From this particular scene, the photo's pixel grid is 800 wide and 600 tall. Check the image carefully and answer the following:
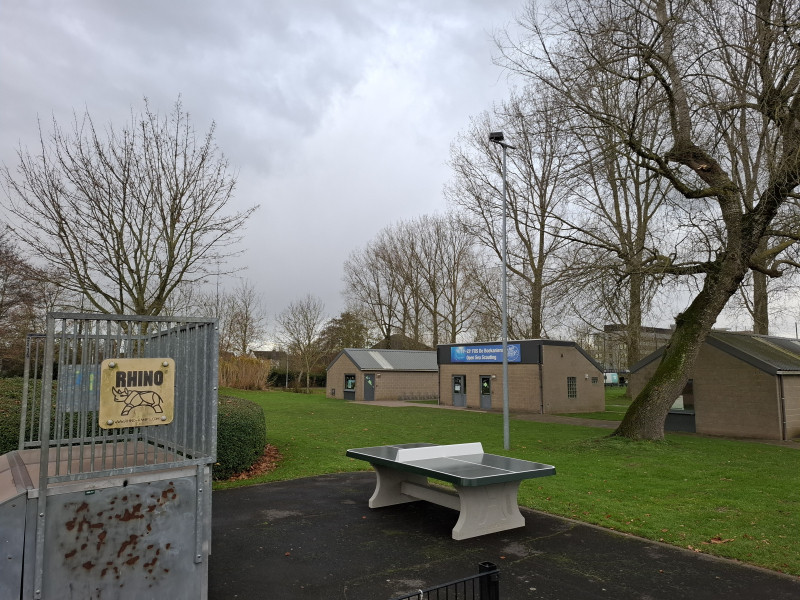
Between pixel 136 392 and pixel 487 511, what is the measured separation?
472 cm

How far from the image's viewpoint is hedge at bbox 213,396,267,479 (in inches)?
416

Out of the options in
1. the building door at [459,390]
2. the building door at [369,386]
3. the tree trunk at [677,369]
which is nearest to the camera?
the tree trunk at [677,369]

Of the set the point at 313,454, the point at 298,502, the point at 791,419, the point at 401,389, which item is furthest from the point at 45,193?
the point at 401,389

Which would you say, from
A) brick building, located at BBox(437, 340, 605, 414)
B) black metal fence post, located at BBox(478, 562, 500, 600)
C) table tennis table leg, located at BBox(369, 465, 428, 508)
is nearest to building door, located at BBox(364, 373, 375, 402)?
brick building, located at BBox(437, 340, 605, 414)

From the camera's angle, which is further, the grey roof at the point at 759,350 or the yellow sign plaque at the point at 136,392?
the grey roof at the point at 759,350

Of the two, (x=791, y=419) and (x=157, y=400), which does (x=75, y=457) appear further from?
(x=791, y=419)

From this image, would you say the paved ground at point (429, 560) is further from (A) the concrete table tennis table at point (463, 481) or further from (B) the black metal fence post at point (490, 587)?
(B) the black metal fence post at point (490, 587)

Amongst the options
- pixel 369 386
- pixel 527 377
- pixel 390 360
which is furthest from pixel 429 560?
pixel 390 360

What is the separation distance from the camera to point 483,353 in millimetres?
32312

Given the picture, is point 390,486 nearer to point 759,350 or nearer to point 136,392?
point 136,392

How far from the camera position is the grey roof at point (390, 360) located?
131 feet

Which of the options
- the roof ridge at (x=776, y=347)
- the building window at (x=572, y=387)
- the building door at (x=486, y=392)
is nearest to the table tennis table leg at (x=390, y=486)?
the roof ridge at (x=776, y=347)

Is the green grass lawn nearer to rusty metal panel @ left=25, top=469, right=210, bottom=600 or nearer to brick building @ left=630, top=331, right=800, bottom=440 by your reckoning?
brick building @ left=630, top=331, right=800, bottom=440

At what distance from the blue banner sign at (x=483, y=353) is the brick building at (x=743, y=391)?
33.7 ft
